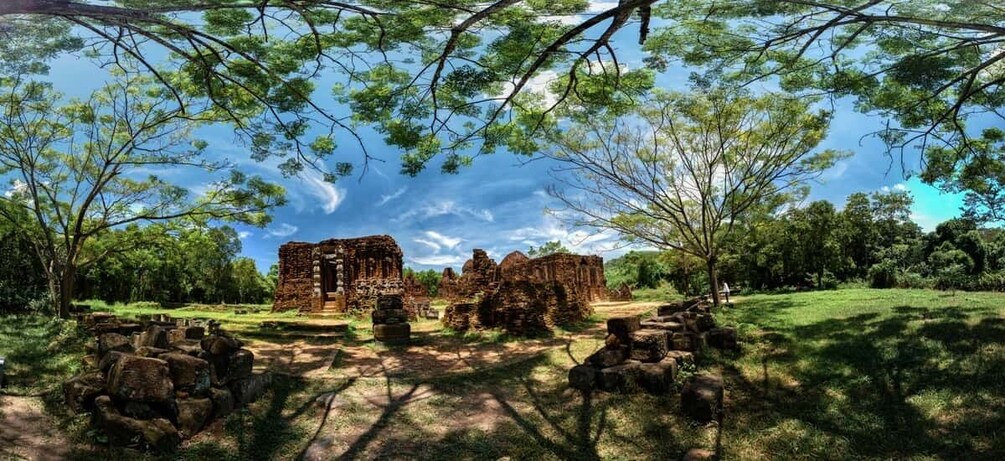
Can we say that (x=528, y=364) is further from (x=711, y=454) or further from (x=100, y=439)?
(x=100, y=439)

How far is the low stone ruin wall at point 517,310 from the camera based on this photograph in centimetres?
1434

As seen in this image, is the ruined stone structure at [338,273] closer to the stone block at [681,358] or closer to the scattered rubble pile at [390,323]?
the scattered rubble pile at [390,323]

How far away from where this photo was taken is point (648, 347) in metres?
8.23

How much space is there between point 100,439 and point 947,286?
26326 millimetres

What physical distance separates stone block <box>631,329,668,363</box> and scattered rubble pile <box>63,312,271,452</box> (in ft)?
18.5

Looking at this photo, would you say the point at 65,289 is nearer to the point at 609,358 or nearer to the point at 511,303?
the point at 511,303

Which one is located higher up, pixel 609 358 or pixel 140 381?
pixel 140 381

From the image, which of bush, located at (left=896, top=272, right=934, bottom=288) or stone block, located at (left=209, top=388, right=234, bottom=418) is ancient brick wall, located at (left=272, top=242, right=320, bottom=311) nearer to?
stone block, located at (left=209, top=388, right=234, bottom=418)

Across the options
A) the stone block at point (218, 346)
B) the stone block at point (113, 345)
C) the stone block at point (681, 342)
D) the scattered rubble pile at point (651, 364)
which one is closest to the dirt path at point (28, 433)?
the stone block at point (113, 345)

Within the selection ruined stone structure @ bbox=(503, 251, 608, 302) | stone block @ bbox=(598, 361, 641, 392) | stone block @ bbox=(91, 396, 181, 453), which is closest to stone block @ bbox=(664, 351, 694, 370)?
stone block @ bbox=(598, 361, 641, 392)

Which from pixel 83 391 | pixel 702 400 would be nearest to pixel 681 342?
pixel 702 400

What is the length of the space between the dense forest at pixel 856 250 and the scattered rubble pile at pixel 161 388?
67.8 feet

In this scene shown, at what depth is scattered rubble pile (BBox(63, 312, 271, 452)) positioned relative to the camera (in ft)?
19.0

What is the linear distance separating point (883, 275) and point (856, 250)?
5.98 meters
